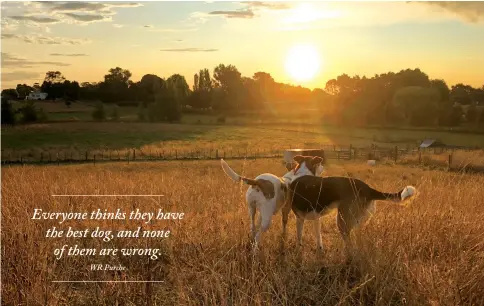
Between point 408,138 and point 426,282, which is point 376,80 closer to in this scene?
point 408,138

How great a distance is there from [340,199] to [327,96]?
281 ft

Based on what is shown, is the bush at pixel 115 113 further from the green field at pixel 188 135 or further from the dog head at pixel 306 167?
the dog head at pixel 306 167

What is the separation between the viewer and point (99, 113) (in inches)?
3282

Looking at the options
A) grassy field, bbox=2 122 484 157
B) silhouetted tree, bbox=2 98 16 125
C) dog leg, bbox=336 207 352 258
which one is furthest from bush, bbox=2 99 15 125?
dog leg, bbox=336 207 352 258

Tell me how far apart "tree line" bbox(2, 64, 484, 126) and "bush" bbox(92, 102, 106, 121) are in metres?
0.38

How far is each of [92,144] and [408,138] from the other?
41.4 meters

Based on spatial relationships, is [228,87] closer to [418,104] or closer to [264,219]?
[418,104]

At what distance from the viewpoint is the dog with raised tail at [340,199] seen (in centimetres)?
659

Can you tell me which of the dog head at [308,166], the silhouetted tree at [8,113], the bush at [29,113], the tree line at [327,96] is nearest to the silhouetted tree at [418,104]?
the tree line at [327,96]

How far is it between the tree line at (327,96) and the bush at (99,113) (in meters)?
0.38

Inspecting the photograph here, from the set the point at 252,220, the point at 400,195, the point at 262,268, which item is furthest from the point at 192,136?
the point at 262,268

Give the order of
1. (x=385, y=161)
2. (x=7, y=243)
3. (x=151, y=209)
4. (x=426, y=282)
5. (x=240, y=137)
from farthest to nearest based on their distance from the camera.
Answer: (x=240, y=137) → (x=385, y=161) → (x=151, y=209) → (x=7, y=243) → (x=426, y=282)

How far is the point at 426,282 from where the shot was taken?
5.13m

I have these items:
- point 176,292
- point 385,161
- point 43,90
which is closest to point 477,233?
point 176,292
